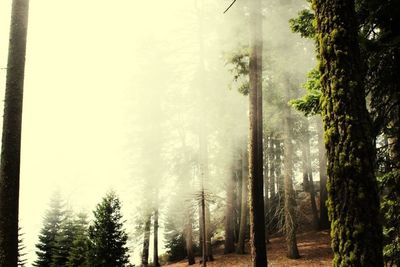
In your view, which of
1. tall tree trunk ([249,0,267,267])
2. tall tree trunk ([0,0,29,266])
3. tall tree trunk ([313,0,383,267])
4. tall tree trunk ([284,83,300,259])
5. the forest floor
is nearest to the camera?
tall tree trunk ([313,0,383,267])

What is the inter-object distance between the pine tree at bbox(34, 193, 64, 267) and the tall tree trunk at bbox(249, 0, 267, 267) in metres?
18.7

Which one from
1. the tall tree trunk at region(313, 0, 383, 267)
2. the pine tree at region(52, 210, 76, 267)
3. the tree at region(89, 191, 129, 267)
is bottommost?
the pine tree at region(52, 210, 76, 267)

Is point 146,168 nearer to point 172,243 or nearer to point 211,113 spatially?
point 211,113

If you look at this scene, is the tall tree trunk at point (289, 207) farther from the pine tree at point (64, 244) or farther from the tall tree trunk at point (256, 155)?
the pine tree at point (64, 244)

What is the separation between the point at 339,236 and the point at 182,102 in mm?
16765

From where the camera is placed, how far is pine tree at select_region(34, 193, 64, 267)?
23.0 m

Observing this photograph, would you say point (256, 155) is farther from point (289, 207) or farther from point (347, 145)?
point (289, 207)

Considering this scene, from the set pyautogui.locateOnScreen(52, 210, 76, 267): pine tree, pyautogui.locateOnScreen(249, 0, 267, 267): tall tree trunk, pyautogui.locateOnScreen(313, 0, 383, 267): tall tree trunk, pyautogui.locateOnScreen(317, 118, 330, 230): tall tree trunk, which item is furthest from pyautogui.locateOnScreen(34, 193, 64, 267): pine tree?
pyautogui.locateOnScreen(313, 0, 383, 267): tall tree trunk

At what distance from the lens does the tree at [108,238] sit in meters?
12.1

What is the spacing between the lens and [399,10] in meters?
5.38

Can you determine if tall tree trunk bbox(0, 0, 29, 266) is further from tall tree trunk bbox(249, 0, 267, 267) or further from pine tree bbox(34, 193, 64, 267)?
pine tree bbox(34, 193, 64, 267)

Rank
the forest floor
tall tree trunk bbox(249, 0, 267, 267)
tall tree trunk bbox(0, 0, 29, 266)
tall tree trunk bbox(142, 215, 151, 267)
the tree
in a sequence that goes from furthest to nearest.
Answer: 1. tall tree trunk bbox(142, 215, 151, 267)
2. the forest floor
3. the tree
4. tall tree trunk bbox(249, 0, 267, 267)
5. tall tree trunk bbox(0, 0, 29, 266)

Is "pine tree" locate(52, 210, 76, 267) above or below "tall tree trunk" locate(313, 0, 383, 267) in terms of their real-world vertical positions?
below

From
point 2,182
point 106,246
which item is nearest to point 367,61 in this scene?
point 2,182
